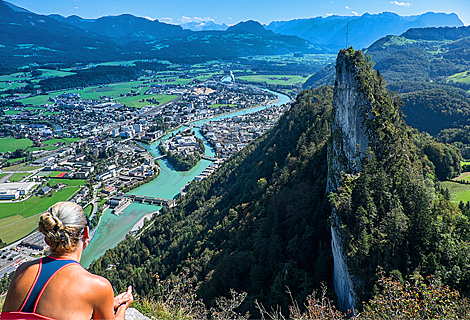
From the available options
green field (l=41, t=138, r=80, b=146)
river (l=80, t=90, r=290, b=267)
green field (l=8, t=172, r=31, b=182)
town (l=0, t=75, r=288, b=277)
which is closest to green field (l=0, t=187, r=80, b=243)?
town (l=0, t=75, r=288, b=277)

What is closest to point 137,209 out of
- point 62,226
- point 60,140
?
point 62,226

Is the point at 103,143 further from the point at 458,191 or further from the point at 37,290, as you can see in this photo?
the point at 37,290

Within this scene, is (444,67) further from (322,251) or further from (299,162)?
(322,251)

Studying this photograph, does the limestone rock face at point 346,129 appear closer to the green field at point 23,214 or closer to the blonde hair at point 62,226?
the blonde hair at point 62,226

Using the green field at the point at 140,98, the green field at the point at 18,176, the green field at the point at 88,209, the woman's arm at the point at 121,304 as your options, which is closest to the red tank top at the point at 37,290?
the woman's arm at the point at 121,304

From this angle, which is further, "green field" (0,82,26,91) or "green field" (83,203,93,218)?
"green field" (0,82,26,91)

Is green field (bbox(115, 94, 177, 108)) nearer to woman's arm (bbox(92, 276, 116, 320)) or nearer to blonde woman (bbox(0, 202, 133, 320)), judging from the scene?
blonde woman (bbox(0, 202, 133, 320))
